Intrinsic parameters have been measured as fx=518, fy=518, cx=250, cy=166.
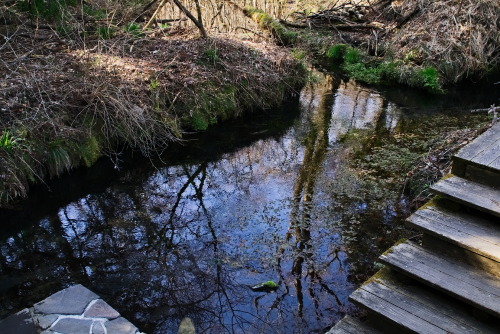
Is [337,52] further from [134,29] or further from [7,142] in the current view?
[7,142]

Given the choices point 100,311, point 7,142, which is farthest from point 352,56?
point 100,311

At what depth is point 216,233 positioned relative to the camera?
218 inches

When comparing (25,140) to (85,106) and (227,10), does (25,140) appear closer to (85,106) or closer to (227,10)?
(85,106)

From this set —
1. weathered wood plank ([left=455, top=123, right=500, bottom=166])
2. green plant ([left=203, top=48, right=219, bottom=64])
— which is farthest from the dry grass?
weathered wood plank ([left=455, top=123, right=500, bottom=166])

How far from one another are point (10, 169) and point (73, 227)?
1032 mm

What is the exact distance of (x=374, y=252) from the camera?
5148 mm

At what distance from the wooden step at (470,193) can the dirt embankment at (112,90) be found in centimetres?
430

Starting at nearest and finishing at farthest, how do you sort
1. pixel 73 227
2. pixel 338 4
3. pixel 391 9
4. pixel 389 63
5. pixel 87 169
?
pixel 73 227 < pixel 87 169 < pixel 389 63 < pixel 391 9 < pixel 338 4

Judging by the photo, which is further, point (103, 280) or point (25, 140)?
point (25, 140)

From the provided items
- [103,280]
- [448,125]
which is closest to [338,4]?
[448,125]

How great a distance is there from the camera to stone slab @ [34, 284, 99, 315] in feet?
13.1

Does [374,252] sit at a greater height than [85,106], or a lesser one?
lesser

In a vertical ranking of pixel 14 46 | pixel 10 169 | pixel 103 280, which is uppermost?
pixel 14 46

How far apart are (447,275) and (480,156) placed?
106 centimetres
